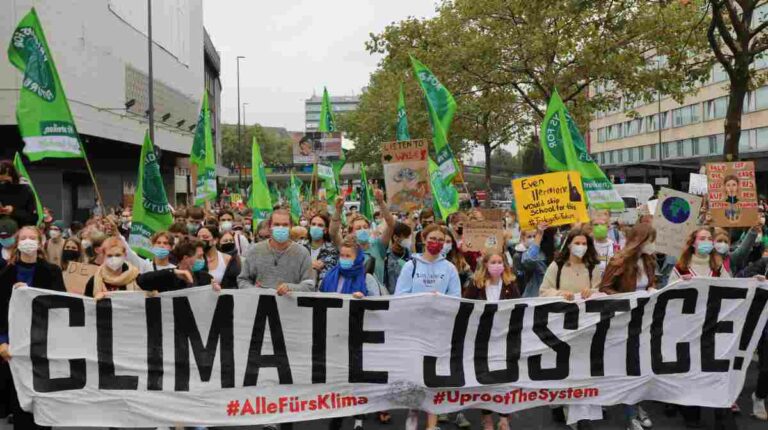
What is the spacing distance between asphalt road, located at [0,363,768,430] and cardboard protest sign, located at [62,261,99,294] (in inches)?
46.2

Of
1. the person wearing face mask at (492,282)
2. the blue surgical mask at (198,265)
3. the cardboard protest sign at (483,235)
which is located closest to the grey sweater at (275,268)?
the blue surgical mask at (198,265)

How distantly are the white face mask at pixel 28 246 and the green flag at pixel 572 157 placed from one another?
579cm

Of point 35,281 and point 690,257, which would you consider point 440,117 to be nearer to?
point 690,257

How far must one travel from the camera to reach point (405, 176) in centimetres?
1016

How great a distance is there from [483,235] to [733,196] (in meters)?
2.78

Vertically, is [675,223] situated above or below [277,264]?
above

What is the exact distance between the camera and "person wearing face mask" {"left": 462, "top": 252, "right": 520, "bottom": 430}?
639cm

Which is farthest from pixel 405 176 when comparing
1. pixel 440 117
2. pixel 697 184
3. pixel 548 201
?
pixel 697 184

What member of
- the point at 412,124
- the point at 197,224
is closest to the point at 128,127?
the point at 412,124

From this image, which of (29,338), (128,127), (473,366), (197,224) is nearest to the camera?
(29,338)

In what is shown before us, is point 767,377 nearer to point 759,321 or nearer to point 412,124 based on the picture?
point 759,321

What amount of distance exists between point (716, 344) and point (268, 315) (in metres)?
3.37

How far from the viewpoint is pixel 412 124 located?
28.4 m

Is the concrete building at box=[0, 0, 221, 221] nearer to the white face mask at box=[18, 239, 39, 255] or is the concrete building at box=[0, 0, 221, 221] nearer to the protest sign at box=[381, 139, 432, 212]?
the protest sign at box=[381, 139, 432, 212]
